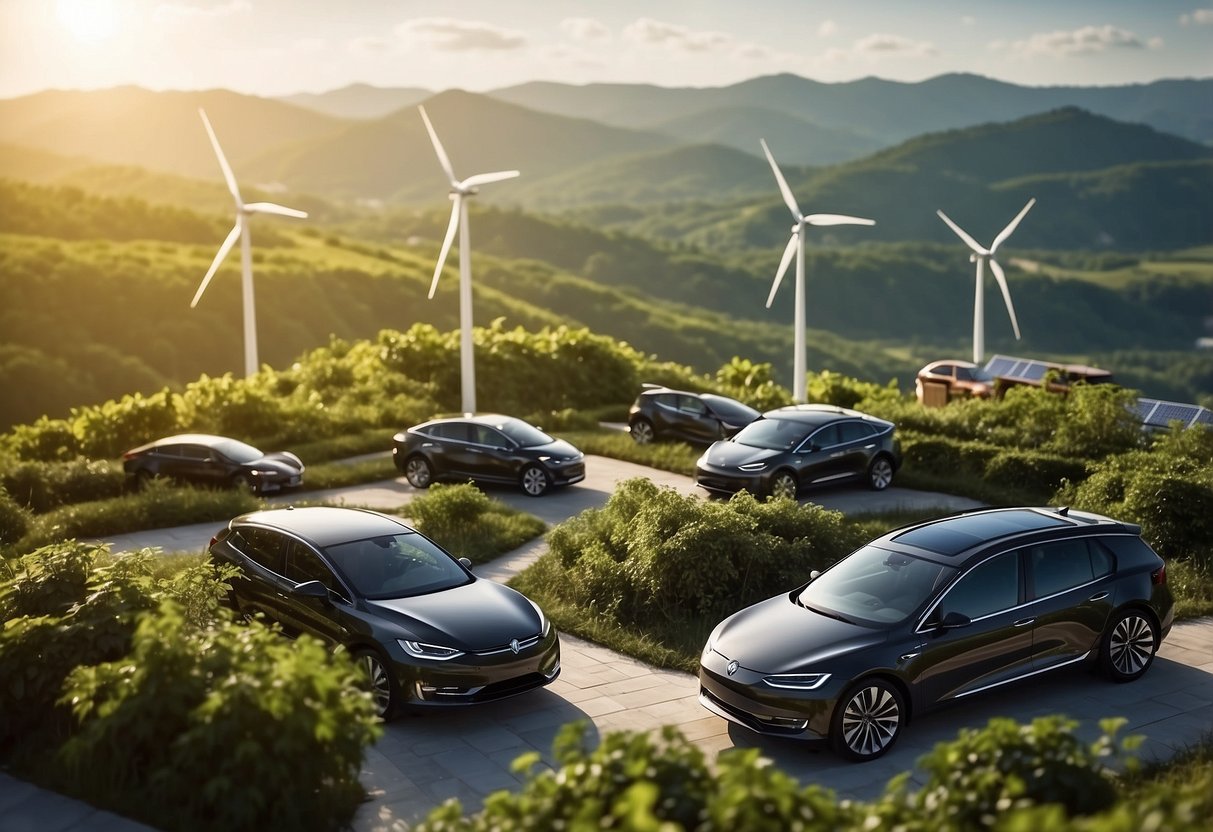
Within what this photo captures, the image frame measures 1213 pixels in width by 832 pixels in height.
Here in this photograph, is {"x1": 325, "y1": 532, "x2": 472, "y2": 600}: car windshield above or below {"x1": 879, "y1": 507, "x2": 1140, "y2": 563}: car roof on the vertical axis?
below

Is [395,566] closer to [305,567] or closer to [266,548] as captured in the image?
[305,567]

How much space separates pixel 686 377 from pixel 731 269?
154m

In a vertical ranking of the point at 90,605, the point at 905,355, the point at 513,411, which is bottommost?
the point at 905,355

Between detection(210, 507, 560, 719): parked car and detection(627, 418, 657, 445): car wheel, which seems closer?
detection(210, 507, 560, 719): parked car

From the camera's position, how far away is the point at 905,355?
164 meters

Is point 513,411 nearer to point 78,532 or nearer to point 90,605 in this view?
point 78,532

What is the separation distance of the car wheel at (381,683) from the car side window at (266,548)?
5.34 feet

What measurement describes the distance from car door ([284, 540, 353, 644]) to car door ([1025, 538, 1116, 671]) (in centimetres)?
611

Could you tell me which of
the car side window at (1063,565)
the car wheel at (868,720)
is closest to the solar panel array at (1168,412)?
the car side window at (1063,565)

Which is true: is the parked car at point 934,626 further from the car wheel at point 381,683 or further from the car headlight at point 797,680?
the car wheel at point 381,683

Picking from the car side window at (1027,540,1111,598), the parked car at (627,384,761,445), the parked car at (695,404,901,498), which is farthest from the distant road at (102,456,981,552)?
the car side window at (1027,540,1111,598)

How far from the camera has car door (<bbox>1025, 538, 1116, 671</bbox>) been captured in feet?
33.9

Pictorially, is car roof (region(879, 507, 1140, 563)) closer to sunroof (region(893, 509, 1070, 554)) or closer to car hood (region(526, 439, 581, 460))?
sunroof (region(893, 509, 1070, 554))

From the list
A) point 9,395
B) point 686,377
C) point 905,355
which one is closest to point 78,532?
point 686,377
